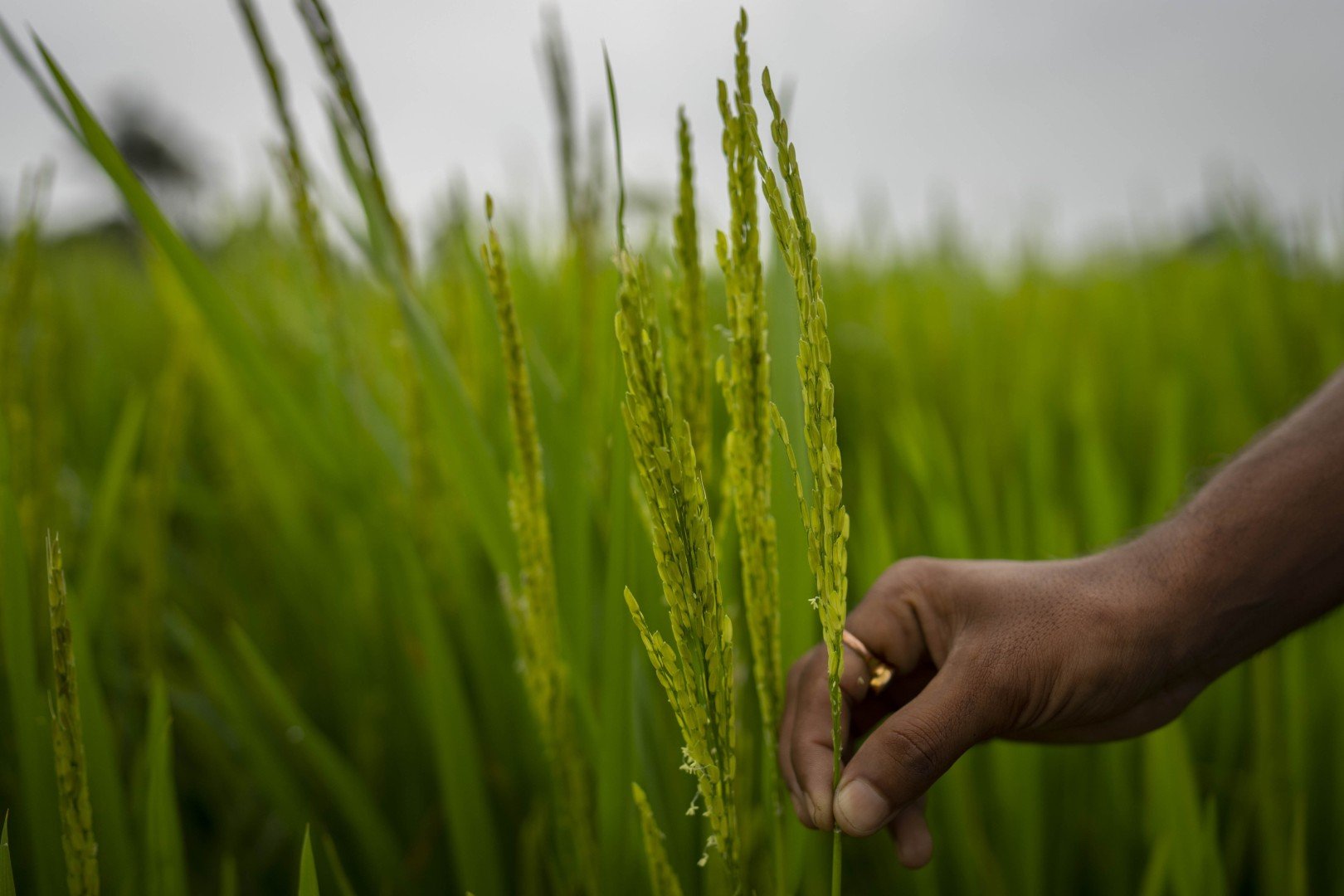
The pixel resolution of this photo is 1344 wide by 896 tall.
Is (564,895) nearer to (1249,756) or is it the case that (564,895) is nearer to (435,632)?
(435,632)

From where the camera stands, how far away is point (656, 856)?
430 mm

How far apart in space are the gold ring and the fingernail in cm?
14

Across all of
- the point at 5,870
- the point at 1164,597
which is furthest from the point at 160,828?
the point at 1164,597

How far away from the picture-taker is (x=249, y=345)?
2.20ft

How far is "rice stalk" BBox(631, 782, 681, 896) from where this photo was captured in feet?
1.40

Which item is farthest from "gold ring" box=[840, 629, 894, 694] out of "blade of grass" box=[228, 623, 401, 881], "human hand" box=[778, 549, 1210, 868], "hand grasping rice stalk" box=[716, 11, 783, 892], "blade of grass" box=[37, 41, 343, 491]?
"blade of grass" box=[37, 41, 343, 491]

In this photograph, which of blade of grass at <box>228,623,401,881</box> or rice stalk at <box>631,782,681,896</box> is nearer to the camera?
rice stalk at <box>631,782,681,896</box>

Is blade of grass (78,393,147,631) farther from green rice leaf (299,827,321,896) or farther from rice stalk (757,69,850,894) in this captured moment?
rice stalk (757,69,850,894)

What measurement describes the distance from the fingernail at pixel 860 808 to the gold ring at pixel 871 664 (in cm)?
14

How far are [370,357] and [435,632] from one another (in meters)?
0.64

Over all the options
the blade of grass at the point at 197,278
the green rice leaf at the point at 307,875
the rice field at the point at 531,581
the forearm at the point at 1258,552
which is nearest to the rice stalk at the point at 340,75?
the rice field at the point at 531,581

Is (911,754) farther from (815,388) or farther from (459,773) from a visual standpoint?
(459,773)

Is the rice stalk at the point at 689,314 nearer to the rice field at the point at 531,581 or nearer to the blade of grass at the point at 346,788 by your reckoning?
the rice field at the point at 531,581

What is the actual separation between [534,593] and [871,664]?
0.26 meters
